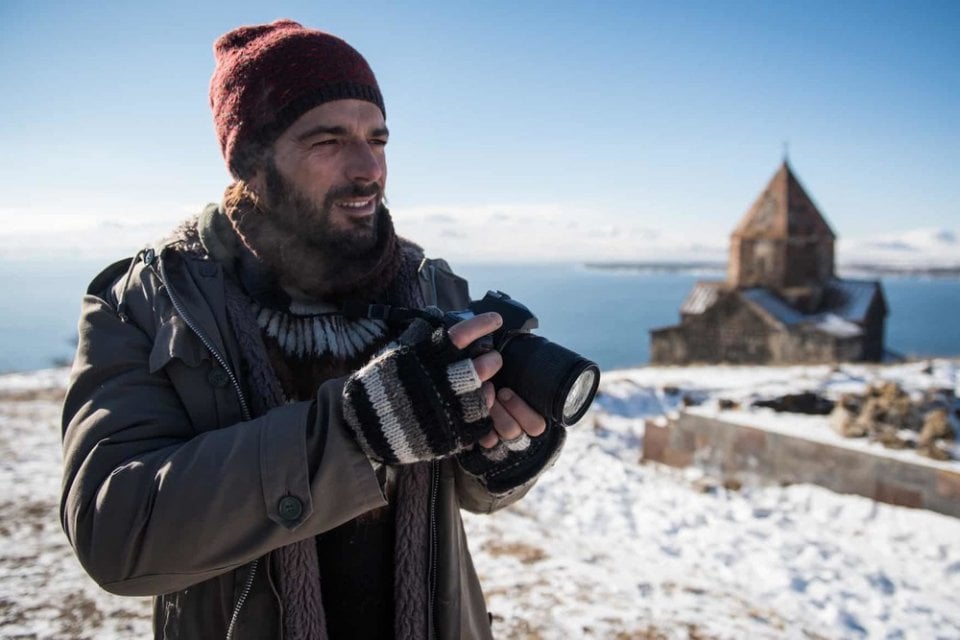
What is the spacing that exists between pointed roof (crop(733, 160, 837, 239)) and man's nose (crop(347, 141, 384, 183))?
983 inches

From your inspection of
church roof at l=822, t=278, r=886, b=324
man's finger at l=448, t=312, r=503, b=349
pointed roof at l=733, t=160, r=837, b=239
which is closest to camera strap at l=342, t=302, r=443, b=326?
man's finger at l=448, t=312, r=503, b=349

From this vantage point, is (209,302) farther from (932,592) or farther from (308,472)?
(932,592)

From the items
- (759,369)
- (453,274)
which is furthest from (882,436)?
(759,369)

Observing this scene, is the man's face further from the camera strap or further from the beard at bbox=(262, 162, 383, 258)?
the camera strap

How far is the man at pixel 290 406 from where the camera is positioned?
41.9 inches

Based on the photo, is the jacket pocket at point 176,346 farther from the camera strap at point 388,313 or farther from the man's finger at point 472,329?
the man's finger at point 472,329

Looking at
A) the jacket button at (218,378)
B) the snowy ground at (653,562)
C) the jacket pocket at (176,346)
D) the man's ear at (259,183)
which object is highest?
the man's ear at (259,183)

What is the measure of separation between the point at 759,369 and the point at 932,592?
12.8 m

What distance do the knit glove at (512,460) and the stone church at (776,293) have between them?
23067 mm

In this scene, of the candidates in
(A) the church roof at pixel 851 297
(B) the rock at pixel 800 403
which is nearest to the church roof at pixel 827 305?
(A) the church roof at pixel 851 297

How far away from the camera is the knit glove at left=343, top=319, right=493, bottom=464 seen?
42.9 inches

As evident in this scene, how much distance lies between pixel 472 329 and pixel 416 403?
185mm

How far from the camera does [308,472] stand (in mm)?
1070

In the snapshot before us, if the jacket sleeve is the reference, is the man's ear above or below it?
above
